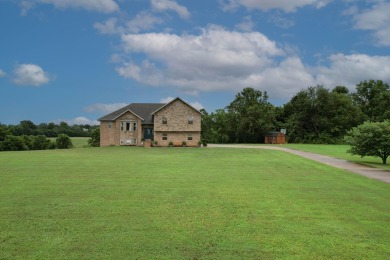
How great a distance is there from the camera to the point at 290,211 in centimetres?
921


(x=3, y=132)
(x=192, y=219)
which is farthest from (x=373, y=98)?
(x=192, y=219)

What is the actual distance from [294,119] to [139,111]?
1288 inches

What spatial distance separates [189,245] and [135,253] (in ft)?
3.20

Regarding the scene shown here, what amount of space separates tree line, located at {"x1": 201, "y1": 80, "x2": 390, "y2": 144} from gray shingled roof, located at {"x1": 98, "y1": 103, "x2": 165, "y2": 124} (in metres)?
15.0

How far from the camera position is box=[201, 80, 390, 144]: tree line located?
70312mm

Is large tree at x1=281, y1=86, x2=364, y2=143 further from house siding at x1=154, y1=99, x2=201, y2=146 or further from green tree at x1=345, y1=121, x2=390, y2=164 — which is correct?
green tree at x1=345, y1=121, x2=390, y2=164

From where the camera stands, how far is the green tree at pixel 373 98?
78.4 meters

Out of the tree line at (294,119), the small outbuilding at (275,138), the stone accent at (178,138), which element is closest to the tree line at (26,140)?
the stone accent at (178,138)

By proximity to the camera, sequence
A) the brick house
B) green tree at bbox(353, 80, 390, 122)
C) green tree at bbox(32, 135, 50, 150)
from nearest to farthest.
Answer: the brick house < green tree at bbox(32, 135, 50, 150) < green tree at bbox(353, 80, 390, 122)

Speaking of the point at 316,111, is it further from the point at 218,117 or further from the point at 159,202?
the point at 159,202

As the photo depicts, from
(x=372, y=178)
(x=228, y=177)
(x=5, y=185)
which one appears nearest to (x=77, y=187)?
(x=5, y=185)

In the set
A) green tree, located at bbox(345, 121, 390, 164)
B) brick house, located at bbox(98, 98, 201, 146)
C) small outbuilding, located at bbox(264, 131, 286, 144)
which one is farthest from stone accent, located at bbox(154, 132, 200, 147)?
green tree, located at bbox(345, 121, 390, 164)

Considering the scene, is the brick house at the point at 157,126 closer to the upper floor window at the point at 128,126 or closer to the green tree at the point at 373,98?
the upper floor window at the point at 128,126

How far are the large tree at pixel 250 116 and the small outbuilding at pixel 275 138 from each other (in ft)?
3.67
